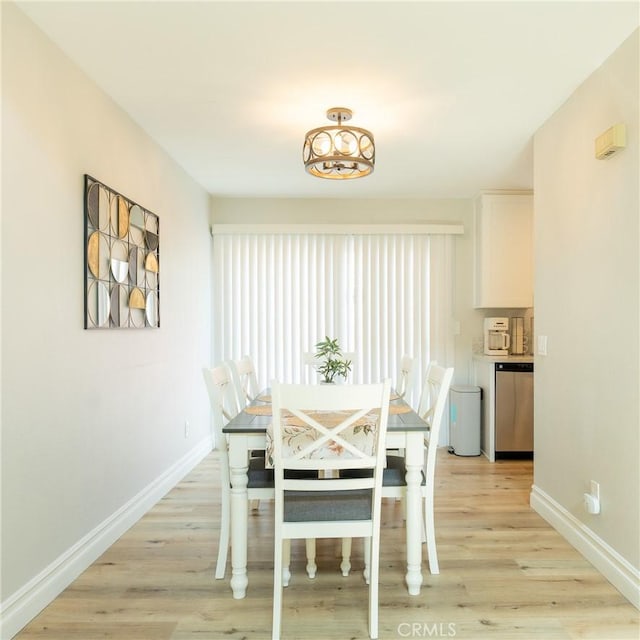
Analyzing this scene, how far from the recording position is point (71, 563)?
87.4 inches

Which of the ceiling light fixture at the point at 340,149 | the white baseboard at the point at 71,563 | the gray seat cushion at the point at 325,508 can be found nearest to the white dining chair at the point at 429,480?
the gray seat cushion at the point at 325,508

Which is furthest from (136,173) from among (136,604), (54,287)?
(136,604)

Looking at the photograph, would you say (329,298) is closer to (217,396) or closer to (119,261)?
(119,261)

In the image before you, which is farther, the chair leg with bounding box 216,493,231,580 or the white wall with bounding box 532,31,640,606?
the chair leg with bounding box 216,493,231,580

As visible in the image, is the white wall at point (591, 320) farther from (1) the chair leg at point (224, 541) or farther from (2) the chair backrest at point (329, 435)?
(1) the chair leg at point (224, 541)

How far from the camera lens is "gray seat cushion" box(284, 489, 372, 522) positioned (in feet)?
6.26

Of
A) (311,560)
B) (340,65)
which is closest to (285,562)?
(311,560)

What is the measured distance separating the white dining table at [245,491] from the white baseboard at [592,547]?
90cm

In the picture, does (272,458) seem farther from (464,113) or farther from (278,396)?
(464,113)

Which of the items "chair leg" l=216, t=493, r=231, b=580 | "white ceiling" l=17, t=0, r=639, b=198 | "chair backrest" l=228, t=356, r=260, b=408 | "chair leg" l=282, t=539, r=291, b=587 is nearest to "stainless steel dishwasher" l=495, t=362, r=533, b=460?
"white ceiling" l=17, t=0, r=639, b=198

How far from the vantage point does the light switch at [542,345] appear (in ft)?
9.65

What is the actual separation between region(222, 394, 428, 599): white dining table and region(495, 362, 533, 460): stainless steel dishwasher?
7.95ft

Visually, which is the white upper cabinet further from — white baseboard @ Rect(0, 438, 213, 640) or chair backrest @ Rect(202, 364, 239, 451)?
white baseboard @ Rect(0, 438, 213, 640)

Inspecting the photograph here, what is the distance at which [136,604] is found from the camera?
205 cm
